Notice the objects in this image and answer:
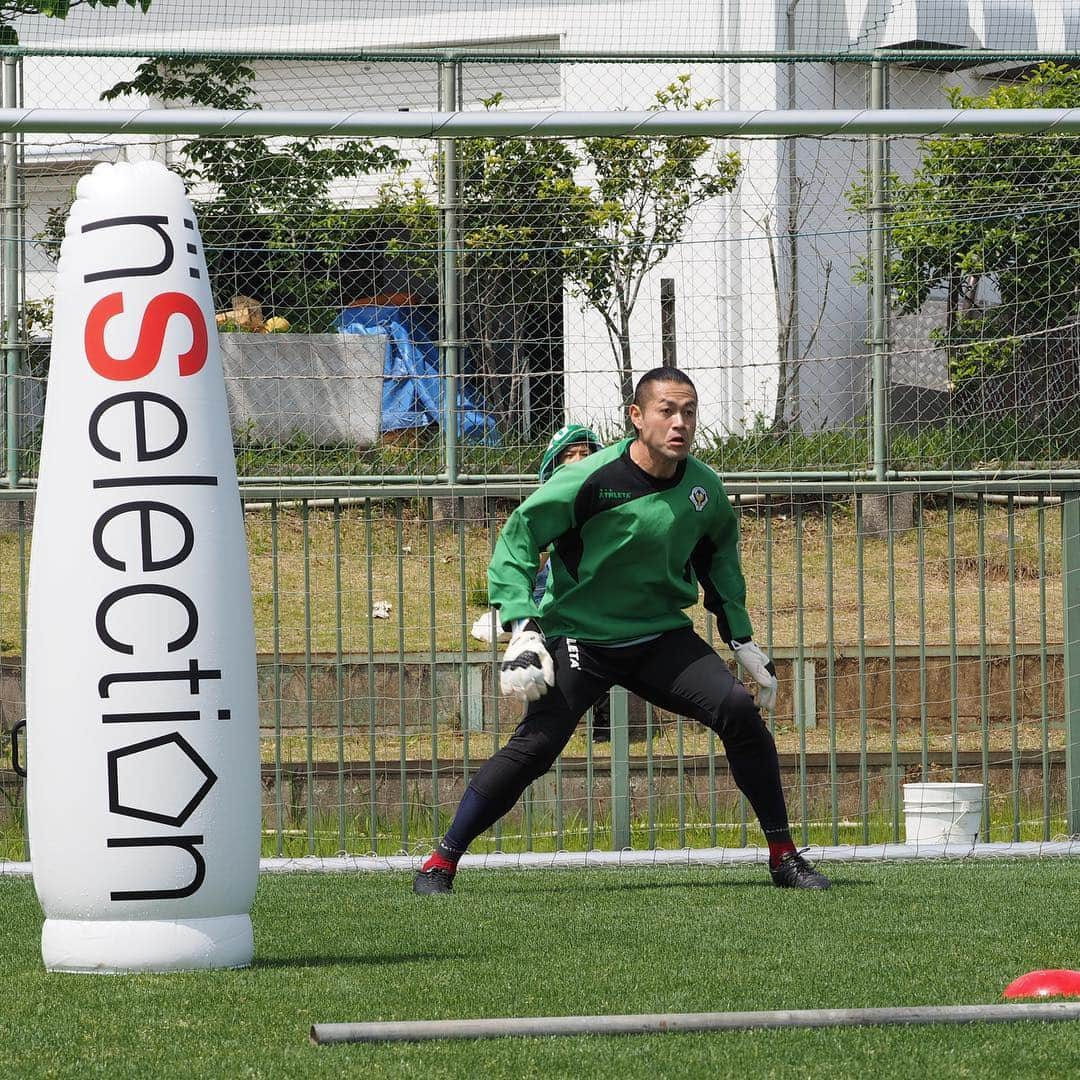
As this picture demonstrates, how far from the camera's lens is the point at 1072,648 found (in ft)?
27.3

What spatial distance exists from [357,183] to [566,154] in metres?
0.97

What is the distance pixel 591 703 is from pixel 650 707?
204cm

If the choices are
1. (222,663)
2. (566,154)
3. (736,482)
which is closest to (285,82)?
(566,154)

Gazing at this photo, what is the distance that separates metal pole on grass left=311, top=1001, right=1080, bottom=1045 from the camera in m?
3.39

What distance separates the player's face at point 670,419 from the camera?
594 centimetres

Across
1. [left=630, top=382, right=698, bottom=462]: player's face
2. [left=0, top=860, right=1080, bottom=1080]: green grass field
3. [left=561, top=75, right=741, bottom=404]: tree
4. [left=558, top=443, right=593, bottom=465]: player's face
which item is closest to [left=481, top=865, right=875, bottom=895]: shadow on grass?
[left=0, top=860, right=1080, bottom=1080]: green grass field

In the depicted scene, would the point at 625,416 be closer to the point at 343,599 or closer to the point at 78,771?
the point at 343,599

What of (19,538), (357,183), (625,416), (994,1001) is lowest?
(994,1001)

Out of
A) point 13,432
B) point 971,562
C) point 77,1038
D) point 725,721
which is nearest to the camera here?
point 77,1038

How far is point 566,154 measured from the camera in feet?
27.8

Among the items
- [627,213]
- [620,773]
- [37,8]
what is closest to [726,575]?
[620,773]

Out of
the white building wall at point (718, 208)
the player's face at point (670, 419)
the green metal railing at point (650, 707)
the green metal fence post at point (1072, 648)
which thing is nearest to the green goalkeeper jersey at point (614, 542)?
the player's face at point (670, 419)

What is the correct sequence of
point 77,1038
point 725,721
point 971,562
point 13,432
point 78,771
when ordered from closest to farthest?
point 77,1038, point 78,771, point 725,721, point 13,432, point 971,562

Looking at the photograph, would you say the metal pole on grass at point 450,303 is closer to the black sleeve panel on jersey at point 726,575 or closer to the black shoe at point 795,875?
the black sleeve panel on jersey at point 726,575
